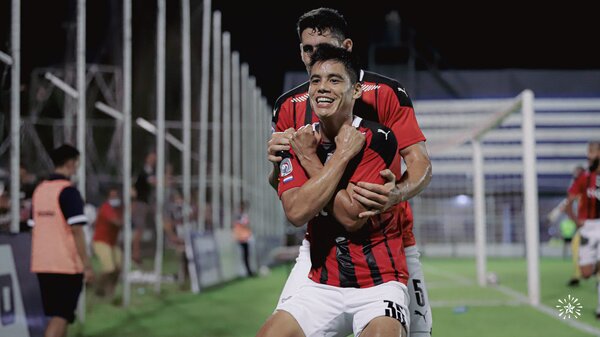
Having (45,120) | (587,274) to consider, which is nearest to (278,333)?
(587,274)

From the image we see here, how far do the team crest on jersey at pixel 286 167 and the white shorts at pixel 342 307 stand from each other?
62 cm

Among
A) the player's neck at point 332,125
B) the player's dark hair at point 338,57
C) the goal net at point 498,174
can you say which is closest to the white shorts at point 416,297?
the player's neck at point 332,125

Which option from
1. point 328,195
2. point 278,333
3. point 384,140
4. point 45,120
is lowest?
point 278,333

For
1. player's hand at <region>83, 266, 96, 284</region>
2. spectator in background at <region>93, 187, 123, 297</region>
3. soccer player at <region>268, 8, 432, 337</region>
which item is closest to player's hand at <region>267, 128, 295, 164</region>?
soccer player at <region>268, 8, 432, 337</region>

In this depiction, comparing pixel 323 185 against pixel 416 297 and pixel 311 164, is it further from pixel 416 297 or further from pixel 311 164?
pixel 416 297

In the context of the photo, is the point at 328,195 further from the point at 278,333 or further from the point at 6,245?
the point at 6,245

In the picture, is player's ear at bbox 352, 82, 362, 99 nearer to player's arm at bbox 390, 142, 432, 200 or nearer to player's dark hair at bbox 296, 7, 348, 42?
player's arm at bbox 390, 142, 432, 200

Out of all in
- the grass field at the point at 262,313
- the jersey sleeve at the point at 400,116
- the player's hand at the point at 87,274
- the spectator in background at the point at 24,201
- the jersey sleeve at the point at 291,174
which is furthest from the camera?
the spectator in background at the point at 24,201

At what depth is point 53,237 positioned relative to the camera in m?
9.23

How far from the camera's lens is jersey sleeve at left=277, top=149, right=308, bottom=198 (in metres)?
4.28

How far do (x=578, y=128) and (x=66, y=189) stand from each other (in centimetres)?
4667

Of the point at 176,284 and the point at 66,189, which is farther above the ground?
the point at 66,189

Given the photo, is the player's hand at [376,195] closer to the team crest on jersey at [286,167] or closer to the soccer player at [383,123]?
the soccer player at [383,123]

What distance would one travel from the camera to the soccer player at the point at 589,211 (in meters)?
14.0
